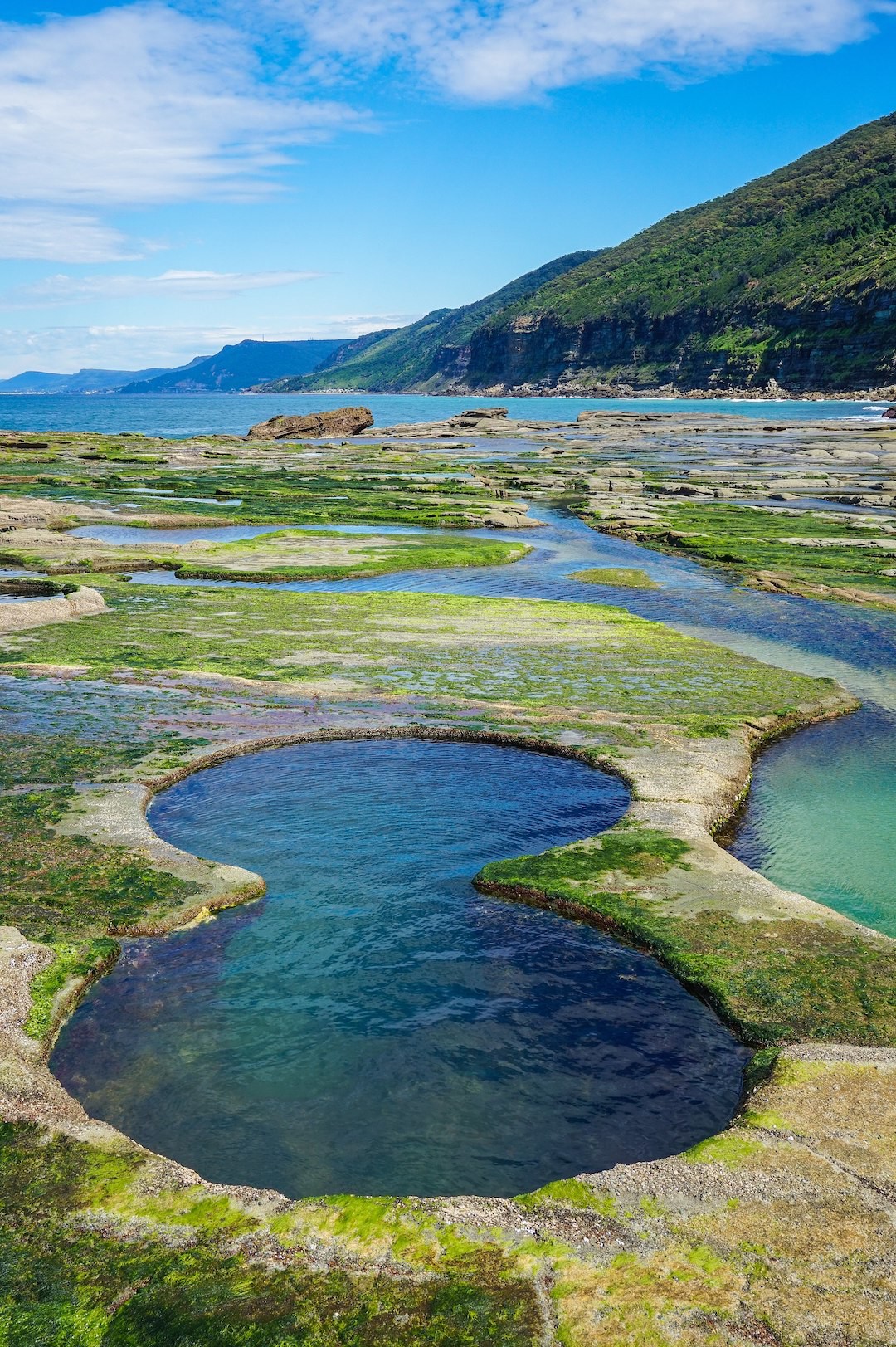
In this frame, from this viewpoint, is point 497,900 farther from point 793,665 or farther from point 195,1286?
point 793,665

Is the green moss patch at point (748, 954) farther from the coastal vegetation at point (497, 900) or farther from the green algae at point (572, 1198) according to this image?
the green algae at point (572, 1198)

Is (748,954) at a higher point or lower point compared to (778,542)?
lower

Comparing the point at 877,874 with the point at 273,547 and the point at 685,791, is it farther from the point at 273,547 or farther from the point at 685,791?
the point at 273,547

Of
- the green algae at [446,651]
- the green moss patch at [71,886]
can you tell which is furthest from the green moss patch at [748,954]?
the green algae at [446,651]

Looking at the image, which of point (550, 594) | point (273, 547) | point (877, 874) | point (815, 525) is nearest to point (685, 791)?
point (877, 874)

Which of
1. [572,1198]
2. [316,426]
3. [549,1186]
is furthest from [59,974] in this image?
[316,426]

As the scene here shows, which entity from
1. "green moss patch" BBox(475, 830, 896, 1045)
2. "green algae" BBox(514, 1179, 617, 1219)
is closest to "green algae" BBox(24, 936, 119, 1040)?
"green moss patch" BBox(475, 830, 896, 1045)
